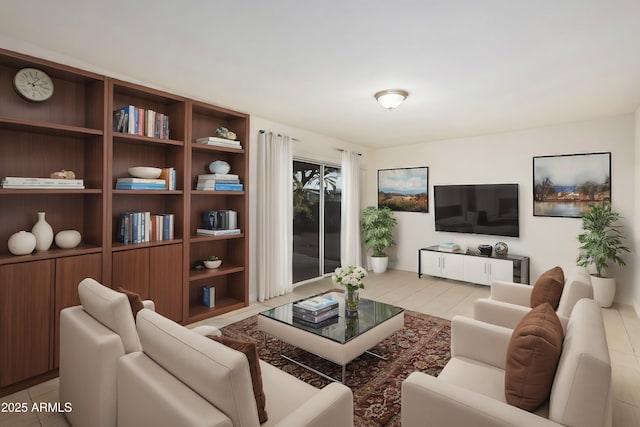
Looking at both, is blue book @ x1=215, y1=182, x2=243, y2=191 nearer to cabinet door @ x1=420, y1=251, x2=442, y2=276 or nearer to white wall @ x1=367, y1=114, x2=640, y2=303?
cabinet door @ x1=420, y1=251, x2=442, y2=276

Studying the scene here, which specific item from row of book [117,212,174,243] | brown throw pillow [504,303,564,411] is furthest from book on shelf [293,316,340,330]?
row of book [117,212,174,243]

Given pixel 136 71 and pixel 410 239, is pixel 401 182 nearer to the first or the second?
pixel 410 239

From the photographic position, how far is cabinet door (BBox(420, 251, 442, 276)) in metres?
5.73

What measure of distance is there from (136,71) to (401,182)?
16.0 ft

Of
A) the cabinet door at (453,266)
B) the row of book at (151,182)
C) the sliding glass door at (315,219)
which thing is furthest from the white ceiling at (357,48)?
the cabinet door at (453,266)

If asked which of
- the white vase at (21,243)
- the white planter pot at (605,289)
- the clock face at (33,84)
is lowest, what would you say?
the white planter pot at (605,289)

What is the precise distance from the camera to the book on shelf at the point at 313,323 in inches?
106

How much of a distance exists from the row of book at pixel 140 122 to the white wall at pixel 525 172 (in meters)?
4.52

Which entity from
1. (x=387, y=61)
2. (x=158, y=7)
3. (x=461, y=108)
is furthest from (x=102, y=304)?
(x=461, y=108)

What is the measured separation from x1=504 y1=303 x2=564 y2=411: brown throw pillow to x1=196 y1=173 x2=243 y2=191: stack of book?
3.28m

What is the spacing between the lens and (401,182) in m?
6.59

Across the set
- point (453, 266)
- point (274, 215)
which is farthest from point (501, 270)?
point (274, 215)

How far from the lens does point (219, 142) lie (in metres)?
3.90

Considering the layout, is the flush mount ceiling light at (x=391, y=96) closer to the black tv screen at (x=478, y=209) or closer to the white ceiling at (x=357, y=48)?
the white ceiling at (x=357, y=48)
